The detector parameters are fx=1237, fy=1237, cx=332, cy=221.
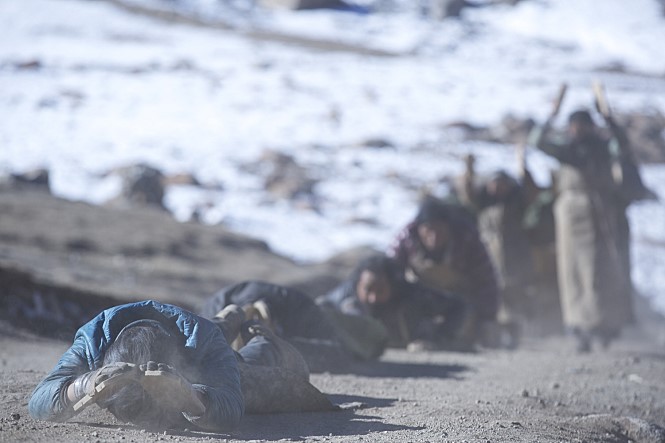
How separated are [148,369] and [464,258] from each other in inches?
261

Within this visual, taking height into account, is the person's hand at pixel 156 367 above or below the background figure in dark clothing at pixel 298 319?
above

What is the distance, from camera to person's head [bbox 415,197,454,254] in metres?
10.5

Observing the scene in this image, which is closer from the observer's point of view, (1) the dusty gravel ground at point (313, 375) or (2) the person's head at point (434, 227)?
(1) the dusty gravel ground at point (313, 375)

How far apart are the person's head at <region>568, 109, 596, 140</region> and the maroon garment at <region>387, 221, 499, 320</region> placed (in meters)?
1.40

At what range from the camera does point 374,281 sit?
9.20m

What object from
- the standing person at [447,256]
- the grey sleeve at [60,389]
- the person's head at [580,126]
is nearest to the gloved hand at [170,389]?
the grey sleeve at [60,389]

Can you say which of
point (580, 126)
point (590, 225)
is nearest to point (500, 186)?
point (580, 126)

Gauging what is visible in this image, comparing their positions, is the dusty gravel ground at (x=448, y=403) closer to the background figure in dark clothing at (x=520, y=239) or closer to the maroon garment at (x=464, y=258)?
the maroon garment at (x=464, y=258)

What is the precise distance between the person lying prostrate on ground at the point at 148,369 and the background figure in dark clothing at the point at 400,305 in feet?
13.8

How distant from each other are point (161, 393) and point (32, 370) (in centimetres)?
208

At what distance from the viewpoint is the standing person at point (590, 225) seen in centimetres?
1094

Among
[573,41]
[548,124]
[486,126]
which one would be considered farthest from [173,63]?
[548,124]

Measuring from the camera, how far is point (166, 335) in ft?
14.9

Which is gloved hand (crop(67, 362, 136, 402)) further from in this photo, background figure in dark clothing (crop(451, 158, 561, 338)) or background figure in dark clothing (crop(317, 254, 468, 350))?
background figure in dark clothing (crop(451, 158, 561, 338))
